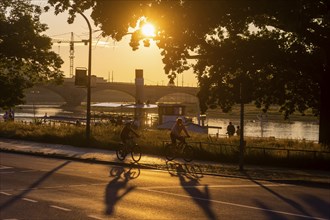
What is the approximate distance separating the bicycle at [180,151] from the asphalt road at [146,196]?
2.76 m

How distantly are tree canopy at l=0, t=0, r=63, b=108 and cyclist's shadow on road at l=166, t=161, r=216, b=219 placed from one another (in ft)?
82.7

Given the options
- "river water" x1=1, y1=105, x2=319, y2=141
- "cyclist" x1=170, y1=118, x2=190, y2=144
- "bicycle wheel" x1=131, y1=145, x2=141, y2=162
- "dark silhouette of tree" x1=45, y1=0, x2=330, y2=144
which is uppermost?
"dark silhouette of tree" x1=45, y1=0, x2=330, y2=144

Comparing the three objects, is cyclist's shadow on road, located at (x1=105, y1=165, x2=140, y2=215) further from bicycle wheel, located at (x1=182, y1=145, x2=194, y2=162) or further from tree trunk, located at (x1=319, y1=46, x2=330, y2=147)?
tree trunk, located at (x1=319, y1=46, x2=330, y2=147)

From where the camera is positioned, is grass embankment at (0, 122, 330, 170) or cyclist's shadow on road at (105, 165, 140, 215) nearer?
cyclist's shadow on road at (105, 165, 140, 215)

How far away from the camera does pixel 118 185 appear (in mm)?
17594

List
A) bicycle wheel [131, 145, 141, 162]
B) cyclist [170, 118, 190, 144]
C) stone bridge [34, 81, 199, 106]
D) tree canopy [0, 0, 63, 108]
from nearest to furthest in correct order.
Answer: bicycle wheel [131, 145, 141, 162] → cyclist [170, 118, 190, 144] → tree canopy [0, 0, 63, 108] → stone bridge [34, 81, 199, 106]

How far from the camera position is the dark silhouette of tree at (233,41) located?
1053 inches

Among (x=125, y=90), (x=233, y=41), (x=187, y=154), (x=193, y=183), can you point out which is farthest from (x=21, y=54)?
(x=125, y=90)

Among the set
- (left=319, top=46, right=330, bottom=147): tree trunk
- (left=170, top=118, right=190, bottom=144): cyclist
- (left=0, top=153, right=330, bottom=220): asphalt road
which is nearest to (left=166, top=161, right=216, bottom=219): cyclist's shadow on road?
(left=0, top=153, right=330, bottom=220): asphalt road

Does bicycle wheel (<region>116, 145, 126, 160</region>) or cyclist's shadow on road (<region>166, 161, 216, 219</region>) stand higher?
bicycle wheel (<region>116, 145, 126, 160</region>)

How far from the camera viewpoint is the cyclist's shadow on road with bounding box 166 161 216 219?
14.0 meters

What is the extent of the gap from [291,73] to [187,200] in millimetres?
17973

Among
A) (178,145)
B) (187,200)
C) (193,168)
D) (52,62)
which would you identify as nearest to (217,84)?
(178,145)

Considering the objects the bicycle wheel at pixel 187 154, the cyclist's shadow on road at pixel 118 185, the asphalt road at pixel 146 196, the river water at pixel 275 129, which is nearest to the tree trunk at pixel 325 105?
the bicycle wheel at pixel 187 154
